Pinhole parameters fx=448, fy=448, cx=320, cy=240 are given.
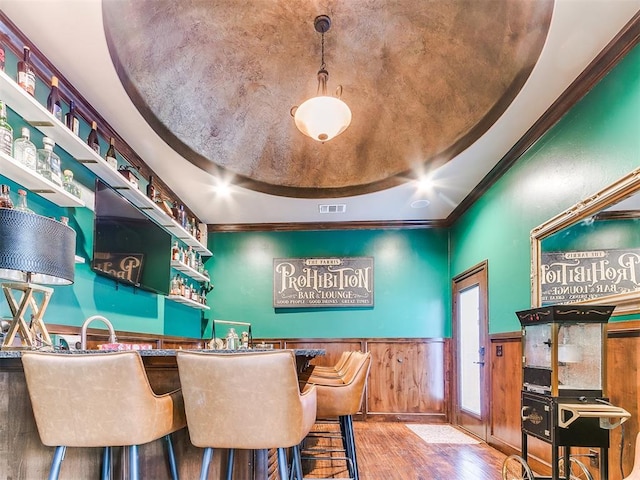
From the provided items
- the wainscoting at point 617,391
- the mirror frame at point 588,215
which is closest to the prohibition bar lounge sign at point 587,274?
the mirror frame at point 588,215

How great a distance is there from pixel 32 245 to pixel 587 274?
2.87 m

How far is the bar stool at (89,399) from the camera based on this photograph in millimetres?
1544

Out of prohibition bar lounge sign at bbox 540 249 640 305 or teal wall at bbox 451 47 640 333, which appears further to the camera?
teal wall at bbox 451 47 640 333

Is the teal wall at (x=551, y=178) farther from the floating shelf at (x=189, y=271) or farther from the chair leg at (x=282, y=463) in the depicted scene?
the floating shelf at (x=189, y=271)

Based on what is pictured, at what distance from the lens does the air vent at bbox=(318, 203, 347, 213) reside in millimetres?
5411

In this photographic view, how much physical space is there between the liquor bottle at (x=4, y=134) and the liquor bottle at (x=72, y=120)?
2.07ft

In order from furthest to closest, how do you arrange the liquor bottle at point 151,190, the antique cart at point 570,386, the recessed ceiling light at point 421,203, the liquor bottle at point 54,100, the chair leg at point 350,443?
the recessed ceiling light at point 421,203
the liquor bottle at point 151,190
the chair leg at point 350,443
the liquor bottle at point 54,100
the antique cart at point 570,386

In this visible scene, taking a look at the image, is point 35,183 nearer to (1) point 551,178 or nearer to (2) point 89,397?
(2) point 89,397

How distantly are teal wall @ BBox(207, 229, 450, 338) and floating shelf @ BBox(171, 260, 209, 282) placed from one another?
1.19ft

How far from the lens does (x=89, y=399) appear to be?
156cm

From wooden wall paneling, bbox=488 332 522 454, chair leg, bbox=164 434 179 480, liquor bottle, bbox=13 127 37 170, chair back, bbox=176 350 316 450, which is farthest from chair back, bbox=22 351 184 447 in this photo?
wooden wall paneling, bbox=488 332 522 454

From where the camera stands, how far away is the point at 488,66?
3326 millimetres

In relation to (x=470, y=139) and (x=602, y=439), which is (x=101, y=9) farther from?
(x=602, y=439)

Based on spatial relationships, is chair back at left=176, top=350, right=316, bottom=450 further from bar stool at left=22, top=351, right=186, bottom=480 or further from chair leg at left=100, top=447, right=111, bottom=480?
chair leg at left=100, top=447, right=111, bottom=480
